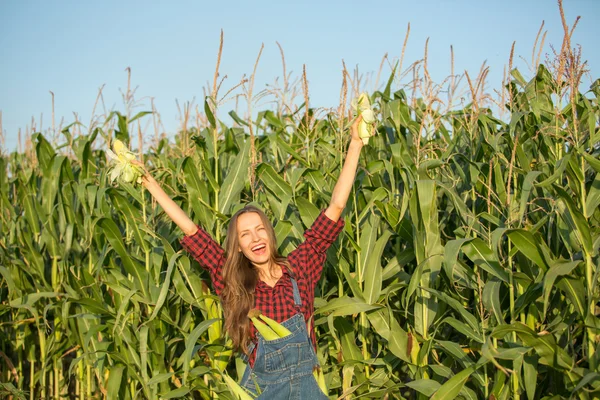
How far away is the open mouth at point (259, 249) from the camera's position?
11.5ft

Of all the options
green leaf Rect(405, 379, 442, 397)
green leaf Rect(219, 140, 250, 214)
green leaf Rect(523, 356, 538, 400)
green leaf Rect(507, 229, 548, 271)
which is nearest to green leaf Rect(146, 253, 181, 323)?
green leaf Rect(219, 140, 250, 214)

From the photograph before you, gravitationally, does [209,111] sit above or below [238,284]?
above

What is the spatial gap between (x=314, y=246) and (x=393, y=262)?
0.65 m

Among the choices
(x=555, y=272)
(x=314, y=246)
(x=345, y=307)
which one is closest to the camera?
(x=555, y=272)

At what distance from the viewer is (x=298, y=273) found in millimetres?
3520

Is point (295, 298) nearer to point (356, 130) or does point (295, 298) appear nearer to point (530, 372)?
point (356, 130)

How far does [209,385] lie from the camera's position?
14.0ft

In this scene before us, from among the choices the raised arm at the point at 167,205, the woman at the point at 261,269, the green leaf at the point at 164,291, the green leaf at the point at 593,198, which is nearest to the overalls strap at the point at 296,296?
the woman at the point at 261,269

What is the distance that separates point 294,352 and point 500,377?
1160 mm

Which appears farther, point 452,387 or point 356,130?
point 356,130

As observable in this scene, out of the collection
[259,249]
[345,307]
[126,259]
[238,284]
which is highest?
[126,259]

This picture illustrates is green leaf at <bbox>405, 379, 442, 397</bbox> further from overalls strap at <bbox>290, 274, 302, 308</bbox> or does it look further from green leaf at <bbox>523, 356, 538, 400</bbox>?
overalls strap at <bbox>290, 274, 302, 308</bbox>

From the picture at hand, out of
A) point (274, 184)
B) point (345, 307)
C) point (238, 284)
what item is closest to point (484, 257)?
point (345, 307)

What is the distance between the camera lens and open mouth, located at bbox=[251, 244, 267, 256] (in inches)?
138
